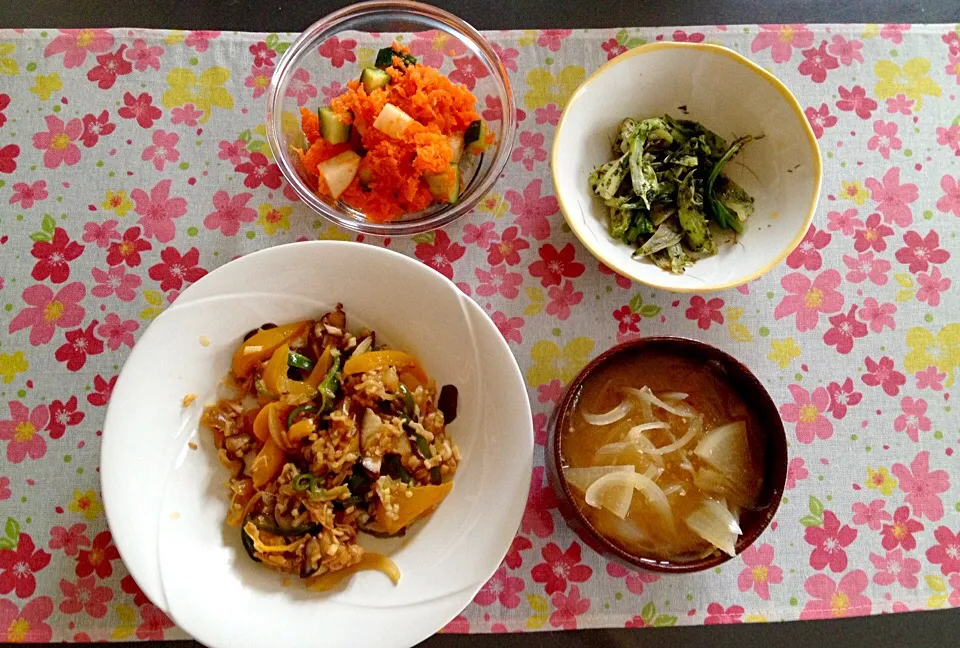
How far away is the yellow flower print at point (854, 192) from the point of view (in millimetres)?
1696

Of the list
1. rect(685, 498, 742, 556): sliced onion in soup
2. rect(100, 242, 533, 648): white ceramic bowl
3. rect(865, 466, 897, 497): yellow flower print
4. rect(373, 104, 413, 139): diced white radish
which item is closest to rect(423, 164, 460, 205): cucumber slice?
rect(373, 104, 413, 139): diced white radish

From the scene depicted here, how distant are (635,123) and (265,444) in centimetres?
106

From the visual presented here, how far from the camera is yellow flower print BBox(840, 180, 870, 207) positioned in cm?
170

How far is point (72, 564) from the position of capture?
1.51m

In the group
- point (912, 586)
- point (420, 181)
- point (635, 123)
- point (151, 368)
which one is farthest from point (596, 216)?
point (912, 586)

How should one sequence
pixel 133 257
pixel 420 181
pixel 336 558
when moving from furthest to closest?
pixel 133 257
pixel 420 181
pixel 336 558

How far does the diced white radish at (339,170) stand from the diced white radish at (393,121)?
4.4 inches

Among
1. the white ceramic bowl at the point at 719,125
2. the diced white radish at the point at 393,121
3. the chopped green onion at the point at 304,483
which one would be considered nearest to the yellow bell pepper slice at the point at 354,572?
the chopped green onion at the point at 304,483

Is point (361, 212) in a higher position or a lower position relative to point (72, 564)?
higher

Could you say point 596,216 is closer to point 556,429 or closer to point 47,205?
point 556,429

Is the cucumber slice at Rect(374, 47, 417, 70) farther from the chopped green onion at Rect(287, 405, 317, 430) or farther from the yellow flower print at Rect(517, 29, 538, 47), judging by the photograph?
the chopped green onion at Rect(287, 405, 317, 430)

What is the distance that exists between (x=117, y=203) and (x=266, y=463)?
0.75m

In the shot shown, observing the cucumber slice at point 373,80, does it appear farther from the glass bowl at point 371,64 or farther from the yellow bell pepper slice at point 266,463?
the yellow bell pepper slice at point 266,463

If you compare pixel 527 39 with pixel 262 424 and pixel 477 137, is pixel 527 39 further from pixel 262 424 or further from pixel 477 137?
pixel 262 424
